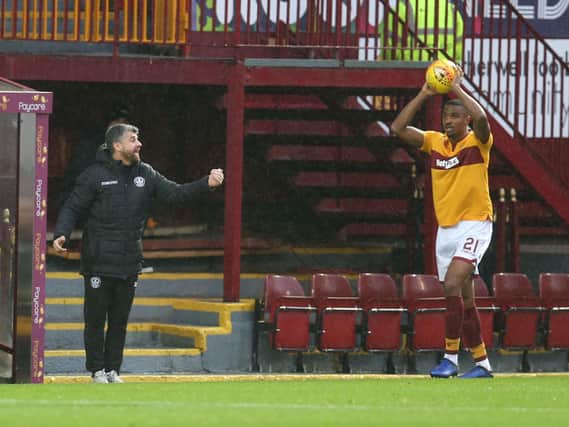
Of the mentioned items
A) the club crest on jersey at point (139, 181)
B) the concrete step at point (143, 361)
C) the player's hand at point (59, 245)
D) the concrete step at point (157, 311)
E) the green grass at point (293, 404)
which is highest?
the club crest on jersey at point (139, 181)

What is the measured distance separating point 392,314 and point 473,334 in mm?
4478

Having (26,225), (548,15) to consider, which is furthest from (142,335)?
(548,15)

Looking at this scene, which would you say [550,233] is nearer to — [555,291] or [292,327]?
[555,291]

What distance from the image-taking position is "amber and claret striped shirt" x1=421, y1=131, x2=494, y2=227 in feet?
38.6

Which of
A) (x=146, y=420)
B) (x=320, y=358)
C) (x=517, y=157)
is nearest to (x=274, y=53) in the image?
(x=517, y=157)

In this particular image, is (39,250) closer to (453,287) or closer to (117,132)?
(117,132)

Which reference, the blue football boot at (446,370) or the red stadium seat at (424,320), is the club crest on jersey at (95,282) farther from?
the red stadium seat at (424,320)

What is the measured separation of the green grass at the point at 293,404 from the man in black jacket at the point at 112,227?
1.13 m

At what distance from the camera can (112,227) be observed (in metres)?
12.2

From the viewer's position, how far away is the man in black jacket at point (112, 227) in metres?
12.2

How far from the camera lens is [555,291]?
17.4 m

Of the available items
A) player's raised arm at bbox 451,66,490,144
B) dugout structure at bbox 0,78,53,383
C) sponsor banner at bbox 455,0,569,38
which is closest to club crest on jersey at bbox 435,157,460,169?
player's raised arm at bbox 451,66,490,144

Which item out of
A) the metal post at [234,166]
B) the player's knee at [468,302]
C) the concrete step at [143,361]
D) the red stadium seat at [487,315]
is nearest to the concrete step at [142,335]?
the concrete step at [143,361]

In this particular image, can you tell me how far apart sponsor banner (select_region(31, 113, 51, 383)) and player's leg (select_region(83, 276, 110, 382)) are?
1.85ft
